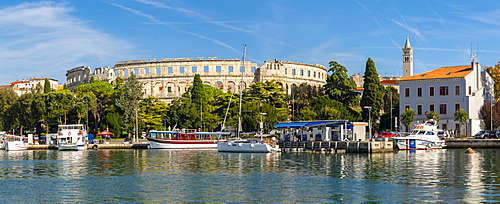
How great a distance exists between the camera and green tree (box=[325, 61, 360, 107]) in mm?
102875

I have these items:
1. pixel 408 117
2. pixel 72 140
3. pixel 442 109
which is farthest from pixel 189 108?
pixel 442 109

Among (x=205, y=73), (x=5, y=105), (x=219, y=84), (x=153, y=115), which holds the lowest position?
(x=153, y=115)

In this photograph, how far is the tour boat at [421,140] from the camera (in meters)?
65.0

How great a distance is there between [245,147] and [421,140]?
2046cm

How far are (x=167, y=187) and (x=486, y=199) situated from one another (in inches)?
638

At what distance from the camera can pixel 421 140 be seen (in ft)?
216

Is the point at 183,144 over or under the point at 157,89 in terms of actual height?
under

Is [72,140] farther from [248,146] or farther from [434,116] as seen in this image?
[434,116]

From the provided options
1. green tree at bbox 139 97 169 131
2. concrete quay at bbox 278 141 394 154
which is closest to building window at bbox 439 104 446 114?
concrete quay at bbox 278 141 394 154

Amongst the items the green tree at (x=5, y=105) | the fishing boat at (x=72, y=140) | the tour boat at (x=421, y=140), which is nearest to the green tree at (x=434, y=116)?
the tour boat at (x=421, y=140)

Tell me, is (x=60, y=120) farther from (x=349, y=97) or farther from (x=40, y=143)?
(x=349, y=97)

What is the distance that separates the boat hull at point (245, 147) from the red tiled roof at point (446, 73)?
104 feet

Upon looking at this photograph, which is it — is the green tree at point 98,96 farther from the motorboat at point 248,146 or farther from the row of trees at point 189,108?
the motorboat at point 248,146

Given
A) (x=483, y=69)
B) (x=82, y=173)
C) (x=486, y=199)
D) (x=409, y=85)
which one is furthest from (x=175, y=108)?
(x=486, y=199)
